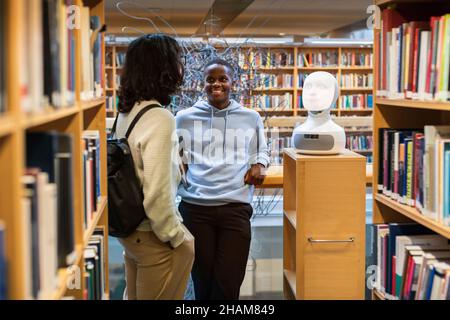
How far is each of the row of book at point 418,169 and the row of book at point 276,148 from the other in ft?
5.49

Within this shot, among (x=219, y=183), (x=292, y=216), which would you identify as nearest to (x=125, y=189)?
(x=219, y=183)

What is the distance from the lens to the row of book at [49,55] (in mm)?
1105

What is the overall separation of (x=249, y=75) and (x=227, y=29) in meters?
7.50

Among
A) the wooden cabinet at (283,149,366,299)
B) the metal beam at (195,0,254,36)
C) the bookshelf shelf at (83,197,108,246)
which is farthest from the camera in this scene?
the metal beam at (195,0,254,36)

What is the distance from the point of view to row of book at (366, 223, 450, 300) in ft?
6.37

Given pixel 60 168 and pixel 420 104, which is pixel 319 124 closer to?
pixel 420 104

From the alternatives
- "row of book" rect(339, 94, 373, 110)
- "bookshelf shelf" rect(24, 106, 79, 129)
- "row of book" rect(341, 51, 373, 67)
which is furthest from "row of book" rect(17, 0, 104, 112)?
"row of book" rect(341, 51, 373, 67)

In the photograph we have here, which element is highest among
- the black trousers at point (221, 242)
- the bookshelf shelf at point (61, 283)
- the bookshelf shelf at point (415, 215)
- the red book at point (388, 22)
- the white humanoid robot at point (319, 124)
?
the red book at point (388, 22)

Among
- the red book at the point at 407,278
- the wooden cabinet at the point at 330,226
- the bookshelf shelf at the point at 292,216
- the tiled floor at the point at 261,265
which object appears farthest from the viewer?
the tiled floor at the point at 261,265

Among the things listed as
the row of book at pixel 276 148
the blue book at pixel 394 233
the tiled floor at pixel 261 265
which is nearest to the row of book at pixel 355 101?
the row of book at pixel 276 148

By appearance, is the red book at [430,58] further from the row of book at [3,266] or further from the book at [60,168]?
the row of book at [3,266]

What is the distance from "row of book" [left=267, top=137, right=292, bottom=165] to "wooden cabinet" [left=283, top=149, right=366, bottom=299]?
1.39 m

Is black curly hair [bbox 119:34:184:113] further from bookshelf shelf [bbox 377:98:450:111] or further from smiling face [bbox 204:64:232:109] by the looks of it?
bookshelf shelf [bbox 377:98:450:111]
